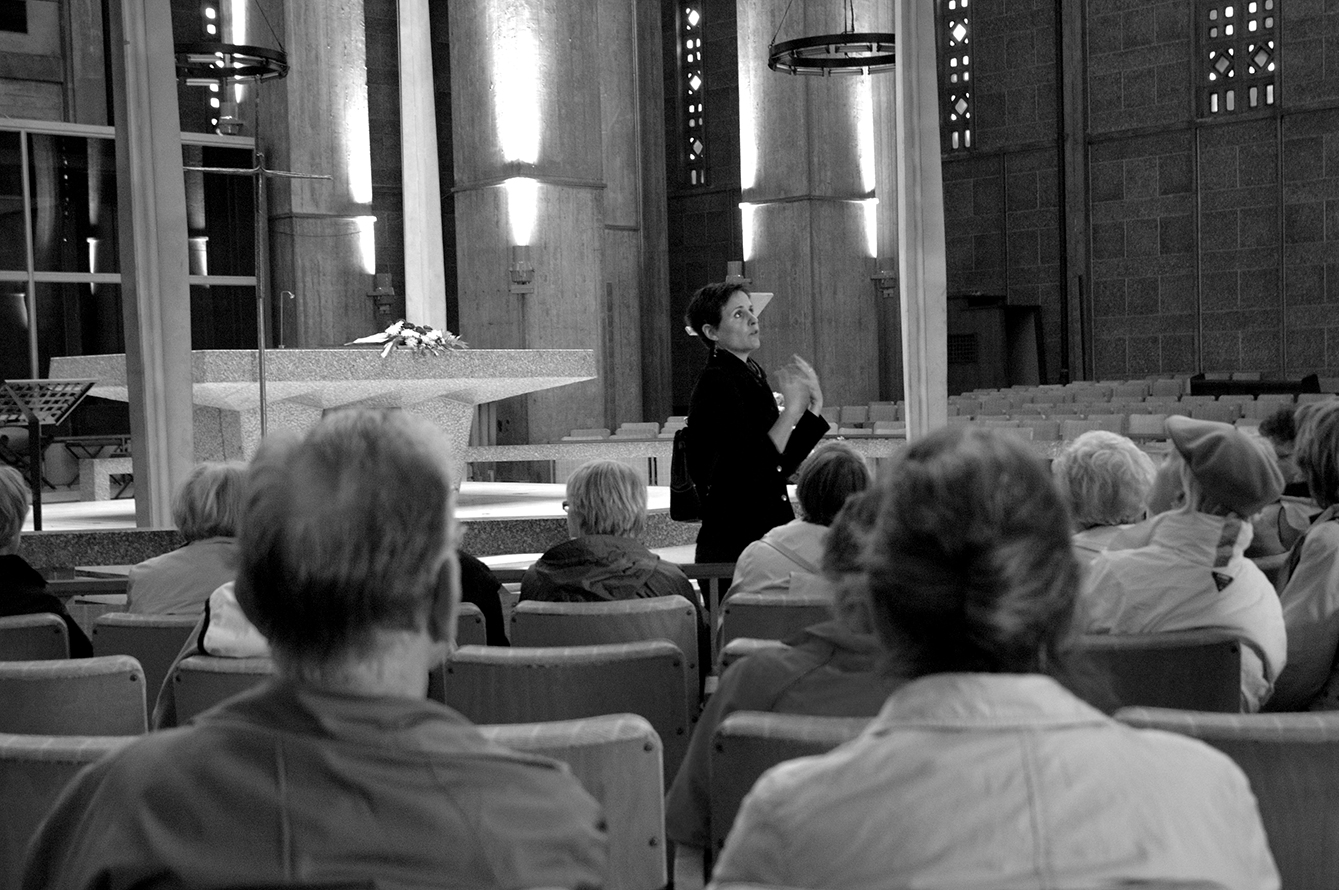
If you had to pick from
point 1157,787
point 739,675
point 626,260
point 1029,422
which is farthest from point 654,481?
point 1157,787

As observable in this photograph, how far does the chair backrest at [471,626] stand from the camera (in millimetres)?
3324

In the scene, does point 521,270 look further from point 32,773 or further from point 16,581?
point 32,773

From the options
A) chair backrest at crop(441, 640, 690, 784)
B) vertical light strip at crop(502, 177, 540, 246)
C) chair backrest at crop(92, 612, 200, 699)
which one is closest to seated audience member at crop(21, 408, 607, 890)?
chair backrest at crop(441, 640, 690, 784)

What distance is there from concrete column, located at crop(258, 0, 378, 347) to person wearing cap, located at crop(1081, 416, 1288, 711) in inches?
561

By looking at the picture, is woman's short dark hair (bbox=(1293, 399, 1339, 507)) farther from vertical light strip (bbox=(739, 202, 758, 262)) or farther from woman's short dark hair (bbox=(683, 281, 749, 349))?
vertical light strip (bbox=(739, 202, 758, 262))

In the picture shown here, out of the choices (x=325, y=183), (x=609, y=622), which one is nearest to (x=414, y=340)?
(x=609, y=622)

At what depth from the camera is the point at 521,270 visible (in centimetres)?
1456

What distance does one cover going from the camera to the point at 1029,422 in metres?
11.7

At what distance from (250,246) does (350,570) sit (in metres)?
18.6

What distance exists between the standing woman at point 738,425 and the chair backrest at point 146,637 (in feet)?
5.71

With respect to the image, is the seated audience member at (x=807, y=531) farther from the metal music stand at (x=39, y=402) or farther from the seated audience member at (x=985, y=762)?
the metal music stand at (x=39, y=402)

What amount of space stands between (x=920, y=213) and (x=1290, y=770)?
4024 millimetres

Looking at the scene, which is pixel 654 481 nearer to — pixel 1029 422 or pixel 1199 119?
pixel 1029 422

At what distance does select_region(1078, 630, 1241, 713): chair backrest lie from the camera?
2.43 meters
